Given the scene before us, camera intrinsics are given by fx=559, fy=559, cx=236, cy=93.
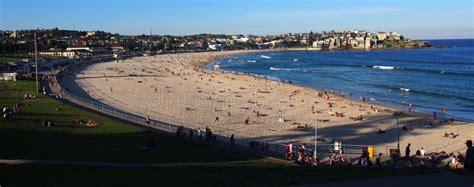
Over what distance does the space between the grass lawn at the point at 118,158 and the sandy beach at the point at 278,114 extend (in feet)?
23.2

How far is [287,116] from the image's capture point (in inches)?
1396

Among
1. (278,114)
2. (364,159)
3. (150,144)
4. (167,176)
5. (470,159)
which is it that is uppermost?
(470,159)

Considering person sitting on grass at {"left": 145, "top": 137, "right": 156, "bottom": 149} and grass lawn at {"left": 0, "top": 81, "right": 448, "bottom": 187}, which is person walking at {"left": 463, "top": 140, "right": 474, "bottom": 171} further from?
person sitting on grass at {"left": 145, "top": 137, "right": 156, "bottom": 149}

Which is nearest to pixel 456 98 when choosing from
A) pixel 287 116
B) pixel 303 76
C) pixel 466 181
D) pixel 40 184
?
pixel 287 116

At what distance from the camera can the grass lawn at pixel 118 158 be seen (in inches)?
461

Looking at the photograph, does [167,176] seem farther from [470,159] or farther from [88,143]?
[88,143]

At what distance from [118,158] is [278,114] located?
21.1 m

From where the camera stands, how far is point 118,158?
53.3 ft

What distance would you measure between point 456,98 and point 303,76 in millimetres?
29688

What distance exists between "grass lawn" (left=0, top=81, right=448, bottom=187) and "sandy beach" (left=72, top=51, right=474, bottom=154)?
7.06 metres

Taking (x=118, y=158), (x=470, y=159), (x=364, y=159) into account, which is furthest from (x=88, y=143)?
(x=470, y=159)

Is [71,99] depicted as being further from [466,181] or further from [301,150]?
[466,181]

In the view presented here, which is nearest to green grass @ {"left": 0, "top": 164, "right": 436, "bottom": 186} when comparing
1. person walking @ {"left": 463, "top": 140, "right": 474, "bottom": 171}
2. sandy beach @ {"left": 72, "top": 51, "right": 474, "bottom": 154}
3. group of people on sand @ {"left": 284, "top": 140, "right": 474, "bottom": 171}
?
person walking @ {"left": 463, "top": 140, "right": 474, "bottom": 171}

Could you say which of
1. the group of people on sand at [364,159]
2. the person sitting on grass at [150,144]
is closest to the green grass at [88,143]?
the person sitting on grass at [150,144]
